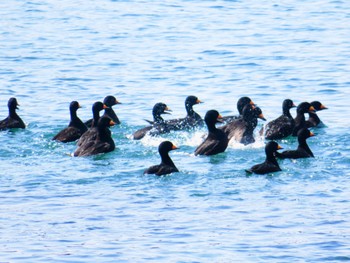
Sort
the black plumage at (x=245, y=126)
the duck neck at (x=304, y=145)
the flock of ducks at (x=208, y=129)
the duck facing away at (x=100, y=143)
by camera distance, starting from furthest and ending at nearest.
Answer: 1. the black plumage at (x=245, y=126)
2. the duck facing away at (x=100, y=143)
3. the duck neck at (x=304, y=145)
4. the flock of ducks at (x=208, y=129)

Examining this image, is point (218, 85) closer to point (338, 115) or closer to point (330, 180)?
point (338, 115)

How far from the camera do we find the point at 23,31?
44375mm

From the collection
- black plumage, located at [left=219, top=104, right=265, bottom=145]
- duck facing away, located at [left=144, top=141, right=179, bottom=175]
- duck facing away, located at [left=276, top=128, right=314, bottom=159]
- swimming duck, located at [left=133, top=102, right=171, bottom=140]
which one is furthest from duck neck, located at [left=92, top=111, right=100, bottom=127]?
duck facing away, located at [left=276, top=128, right=314, bottom=159]

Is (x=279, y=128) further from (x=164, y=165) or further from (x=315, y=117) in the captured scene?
(x=164, y=165)

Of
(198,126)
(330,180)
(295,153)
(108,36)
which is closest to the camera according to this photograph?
(330,180)

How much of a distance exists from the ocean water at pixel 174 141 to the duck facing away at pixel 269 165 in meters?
0.23

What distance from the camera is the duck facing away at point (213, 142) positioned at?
25062mm

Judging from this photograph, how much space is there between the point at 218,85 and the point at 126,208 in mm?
13153

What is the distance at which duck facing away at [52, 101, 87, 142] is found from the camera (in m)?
26.8

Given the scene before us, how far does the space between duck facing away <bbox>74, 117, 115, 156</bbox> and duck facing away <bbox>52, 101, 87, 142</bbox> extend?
110 cm

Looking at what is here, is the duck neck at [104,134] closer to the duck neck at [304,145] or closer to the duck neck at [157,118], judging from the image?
the duck neck at [157,118]

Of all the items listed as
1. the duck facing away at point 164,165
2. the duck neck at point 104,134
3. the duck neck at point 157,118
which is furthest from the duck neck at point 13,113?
the duck facing away at point 164,165

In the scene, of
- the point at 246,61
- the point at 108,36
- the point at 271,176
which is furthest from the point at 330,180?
the point at 108,36

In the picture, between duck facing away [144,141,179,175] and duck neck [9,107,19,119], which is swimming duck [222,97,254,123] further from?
duck facing away [144,141,179,175]
